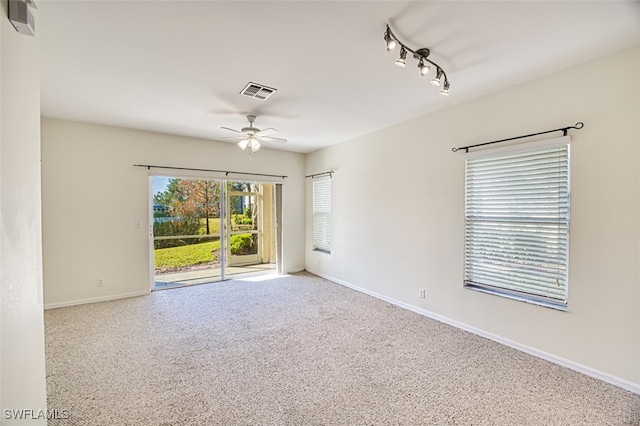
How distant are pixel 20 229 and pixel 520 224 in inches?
143

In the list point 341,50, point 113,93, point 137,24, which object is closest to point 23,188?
→ point 137,24

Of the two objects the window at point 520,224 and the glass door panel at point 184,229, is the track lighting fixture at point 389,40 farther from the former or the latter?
the glass door panel at point 184,229

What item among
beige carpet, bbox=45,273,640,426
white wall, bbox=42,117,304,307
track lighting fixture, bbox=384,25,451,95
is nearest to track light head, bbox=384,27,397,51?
track lighting fixture, bbox=384,25,451,95

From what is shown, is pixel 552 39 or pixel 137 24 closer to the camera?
pixel 137 24

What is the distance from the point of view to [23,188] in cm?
111

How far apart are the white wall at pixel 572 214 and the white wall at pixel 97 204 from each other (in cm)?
347

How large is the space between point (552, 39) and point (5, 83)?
316cm

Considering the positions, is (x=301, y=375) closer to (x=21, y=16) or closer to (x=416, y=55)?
(x=21, y=16)

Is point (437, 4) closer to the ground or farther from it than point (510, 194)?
farther from it

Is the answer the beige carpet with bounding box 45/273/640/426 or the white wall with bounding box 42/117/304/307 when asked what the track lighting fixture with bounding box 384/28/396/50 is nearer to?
the beige carpet with bounding box 45/273/640/426

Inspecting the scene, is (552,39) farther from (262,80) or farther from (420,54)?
(262,80)

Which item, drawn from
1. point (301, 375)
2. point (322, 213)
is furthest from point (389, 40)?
point (322, 213)

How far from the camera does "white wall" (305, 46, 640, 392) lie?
223 cm

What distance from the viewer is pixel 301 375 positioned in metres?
2.38
